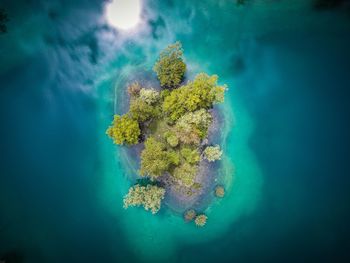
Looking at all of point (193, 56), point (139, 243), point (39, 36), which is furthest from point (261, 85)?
point (39, 36)

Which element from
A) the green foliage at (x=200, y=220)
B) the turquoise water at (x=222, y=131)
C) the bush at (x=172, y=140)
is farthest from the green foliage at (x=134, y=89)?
the green foliage at (x=200, y=220)

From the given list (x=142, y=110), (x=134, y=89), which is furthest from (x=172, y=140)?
(x=134, y=89)

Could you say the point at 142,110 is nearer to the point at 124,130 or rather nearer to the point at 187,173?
the point at 124,130

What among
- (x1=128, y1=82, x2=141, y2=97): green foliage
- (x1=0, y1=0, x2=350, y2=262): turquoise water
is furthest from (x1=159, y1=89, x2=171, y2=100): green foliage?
(x1=0, y1=0, x2=350, y2=262): turquoise water

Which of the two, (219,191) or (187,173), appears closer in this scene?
(187,173)

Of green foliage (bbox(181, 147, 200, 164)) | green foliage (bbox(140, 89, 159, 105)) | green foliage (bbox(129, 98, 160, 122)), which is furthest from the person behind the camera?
green foliage (bbox(140, 89, 159, 105))

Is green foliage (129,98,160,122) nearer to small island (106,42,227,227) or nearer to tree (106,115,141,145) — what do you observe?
small island (106,42,227,227)

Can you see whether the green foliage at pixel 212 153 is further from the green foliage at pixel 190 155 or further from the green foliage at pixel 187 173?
the green foliage at pixel 187 173
